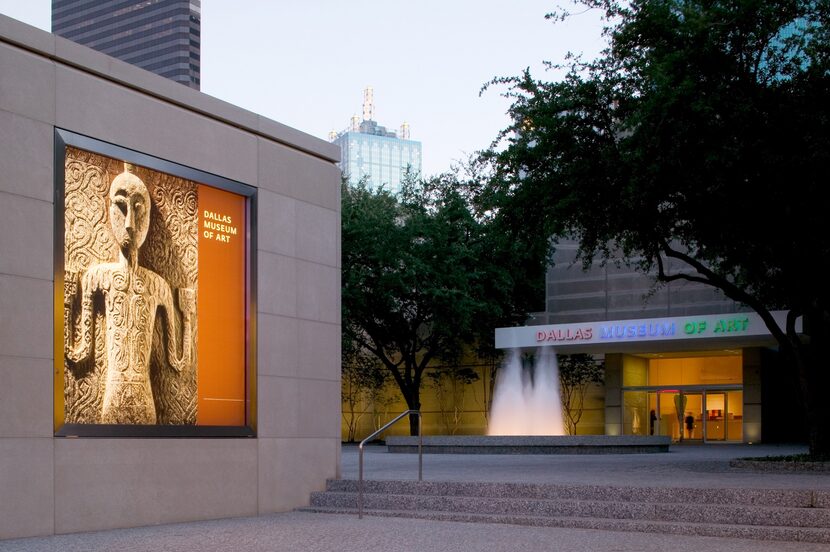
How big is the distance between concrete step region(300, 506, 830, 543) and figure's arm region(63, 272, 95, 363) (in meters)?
4.44

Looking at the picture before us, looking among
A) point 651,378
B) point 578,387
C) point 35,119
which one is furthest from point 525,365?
point 35,119

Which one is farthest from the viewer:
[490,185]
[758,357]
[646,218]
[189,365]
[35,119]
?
[758,357]

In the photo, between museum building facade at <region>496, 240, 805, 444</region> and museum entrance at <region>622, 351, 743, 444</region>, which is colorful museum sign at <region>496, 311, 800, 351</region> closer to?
museum building facade at <region>496, 240, 805, 444</region>

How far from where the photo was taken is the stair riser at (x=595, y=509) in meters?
11.1

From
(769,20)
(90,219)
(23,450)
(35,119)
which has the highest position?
(769,20)

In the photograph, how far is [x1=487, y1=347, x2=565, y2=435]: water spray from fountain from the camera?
3403 centimetres

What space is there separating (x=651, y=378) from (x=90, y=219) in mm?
29285

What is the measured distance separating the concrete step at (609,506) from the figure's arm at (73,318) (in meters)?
4.47

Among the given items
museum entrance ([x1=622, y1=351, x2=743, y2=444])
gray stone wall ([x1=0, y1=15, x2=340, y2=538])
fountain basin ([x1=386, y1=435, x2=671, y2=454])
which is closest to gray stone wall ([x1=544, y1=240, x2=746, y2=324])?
museum entrance ([x1=622, y1=351, x2=743, y2=444])

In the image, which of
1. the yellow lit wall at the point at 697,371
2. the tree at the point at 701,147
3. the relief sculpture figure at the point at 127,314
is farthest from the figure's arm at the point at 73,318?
the yellow lit wall at the point at 697,371

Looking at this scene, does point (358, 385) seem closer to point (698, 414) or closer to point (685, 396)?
point (685, 396)

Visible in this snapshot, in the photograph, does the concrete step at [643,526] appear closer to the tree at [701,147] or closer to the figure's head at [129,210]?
the figure's head at [129,210]

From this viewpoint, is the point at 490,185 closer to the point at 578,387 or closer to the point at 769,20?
the point at 769,20

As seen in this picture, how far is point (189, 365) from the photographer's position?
42.4 ft
